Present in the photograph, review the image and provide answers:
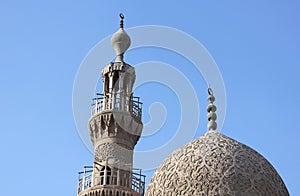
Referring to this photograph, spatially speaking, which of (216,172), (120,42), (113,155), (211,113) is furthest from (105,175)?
(216,172)

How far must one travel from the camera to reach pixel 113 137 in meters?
20.5

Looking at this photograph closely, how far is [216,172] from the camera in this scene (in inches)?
310

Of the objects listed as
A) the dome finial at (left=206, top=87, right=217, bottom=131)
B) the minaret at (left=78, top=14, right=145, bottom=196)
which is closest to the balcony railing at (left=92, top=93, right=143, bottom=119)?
the minaret at (left=78, top=14, right=145, bottom=196)

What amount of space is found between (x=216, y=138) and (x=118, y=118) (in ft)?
39.5

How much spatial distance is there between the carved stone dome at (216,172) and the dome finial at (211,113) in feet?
1.47

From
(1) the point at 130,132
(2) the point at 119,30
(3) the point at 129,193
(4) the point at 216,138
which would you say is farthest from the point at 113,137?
(4) the point at 216,138

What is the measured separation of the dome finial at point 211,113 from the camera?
8.88m

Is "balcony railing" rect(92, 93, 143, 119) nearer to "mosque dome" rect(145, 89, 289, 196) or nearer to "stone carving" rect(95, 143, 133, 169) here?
"stone carving" rect(95, 143, 133, 169)

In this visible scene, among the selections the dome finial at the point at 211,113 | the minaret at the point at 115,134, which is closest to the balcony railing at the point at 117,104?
the minaret at the point at 115,134

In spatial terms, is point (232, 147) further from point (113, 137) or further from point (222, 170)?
point (113, 137)

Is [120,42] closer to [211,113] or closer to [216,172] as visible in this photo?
[211,113]

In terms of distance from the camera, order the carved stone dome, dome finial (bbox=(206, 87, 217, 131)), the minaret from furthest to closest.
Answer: the minaret
dome finial (bbox=(206, 87, 217, 131))
the carved stone dome

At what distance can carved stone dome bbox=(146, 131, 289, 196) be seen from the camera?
25.6 ft

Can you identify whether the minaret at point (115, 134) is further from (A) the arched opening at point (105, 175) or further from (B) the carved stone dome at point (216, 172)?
(B) the carved stone dome at point (216, 172)
